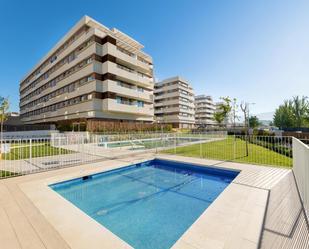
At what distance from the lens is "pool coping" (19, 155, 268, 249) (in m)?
2.84

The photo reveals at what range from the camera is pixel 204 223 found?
11.3ft

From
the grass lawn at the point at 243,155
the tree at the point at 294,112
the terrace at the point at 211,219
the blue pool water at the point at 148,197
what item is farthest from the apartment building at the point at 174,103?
the terrace at the point at 211,219

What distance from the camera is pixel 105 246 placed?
275 cm

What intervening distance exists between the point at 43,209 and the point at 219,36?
675 inches

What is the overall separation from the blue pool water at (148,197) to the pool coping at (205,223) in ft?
3.07

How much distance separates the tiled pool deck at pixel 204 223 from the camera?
112 inches

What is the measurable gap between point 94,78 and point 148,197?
86.8 ft

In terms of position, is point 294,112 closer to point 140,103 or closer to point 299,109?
point 299,109

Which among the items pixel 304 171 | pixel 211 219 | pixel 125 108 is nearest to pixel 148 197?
pixel 211 219

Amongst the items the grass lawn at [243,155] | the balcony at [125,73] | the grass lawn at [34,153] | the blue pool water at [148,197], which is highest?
the balcony at [125,73]

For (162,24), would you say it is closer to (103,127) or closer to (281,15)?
(281,15)

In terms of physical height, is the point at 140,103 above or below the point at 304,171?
above

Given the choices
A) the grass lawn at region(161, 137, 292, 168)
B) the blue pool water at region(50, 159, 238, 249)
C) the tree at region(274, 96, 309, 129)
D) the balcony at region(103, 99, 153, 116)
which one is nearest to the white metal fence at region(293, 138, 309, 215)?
the blue pool water at region(50, 159, 238, 249)

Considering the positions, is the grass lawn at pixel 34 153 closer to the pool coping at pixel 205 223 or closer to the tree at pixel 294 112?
the pool coping at pixel 205 223
